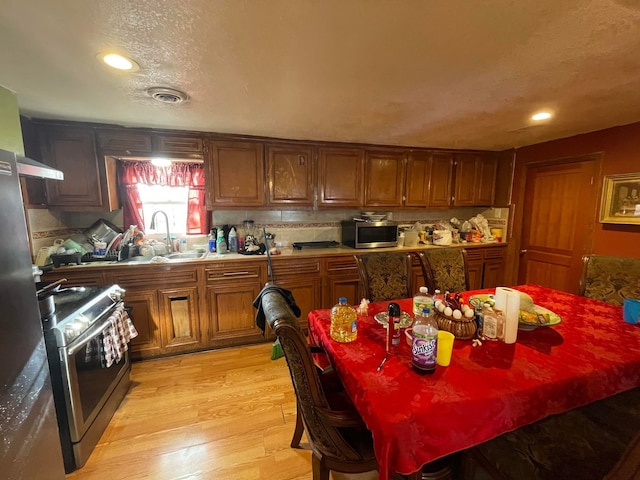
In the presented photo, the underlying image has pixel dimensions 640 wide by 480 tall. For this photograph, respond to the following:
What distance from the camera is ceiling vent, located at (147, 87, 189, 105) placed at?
1.64m

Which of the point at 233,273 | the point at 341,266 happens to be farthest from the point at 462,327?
the point at 233,273

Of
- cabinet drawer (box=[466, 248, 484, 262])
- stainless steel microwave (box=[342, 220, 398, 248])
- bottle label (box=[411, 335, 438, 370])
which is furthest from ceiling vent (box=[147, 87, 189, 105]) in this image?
cabinet drawer (box=[466, 248, 484, 262])

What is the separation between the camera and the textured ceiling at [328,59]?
0.98 m

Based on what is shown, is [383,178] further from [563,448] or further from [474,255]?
[563,448]

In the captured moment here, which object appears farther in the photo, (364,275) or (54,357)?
(364,275)

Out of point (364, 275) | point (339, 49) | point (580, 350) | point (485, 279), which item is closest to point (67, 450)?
point (364, 275)

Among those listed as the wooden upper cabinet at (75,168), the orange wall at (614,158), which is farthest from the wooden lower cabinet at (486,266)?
the wooden upper cabinet at (75,168)

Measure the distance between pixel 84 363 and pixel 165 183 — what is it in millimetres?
1874

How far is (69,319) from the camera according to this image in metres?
1.44

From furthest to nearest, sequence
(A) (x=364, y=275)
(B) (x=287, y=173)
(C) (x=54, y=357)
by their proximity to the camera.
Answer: (B) (x=287, y=173) < (A) (x=364, y=275) < (C) (x=54, y=357)

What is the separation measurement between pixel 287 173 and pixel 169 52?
171cm

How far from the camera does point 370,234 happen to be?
318 cm

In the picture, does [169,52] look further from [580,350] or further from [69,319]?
[580,350]

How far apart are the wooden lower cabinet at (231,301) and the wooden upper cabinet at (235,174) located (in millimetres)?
668
